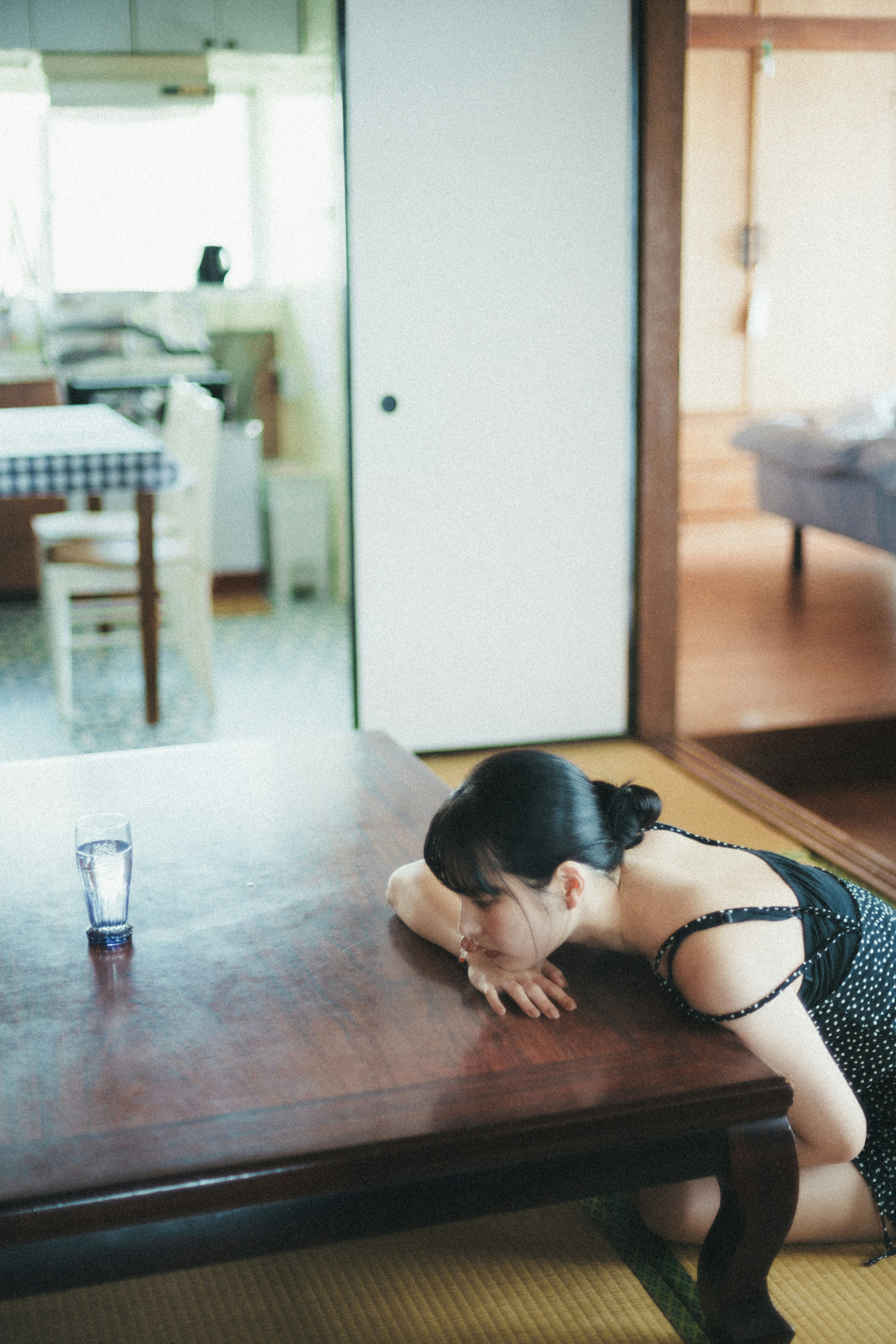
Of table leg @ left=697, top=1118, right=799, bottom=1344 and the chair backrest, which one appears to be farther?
the chair backrest

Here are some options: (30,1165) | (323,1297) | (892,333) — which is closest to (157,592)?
(323,1297)

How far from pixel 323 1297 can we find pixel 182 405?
10.1 ft

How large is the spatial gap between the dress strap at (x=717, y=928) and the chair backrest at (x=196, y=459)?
2517mm

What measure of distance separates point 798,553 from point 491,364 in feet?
8.99

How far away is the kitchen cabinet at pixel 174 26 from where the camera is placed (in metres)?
5.30

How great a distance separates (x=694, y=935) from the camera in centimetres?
126

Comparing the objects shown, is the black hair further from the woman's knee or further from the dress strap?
the woman's knee

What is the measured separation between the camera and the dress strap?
4.08 feet

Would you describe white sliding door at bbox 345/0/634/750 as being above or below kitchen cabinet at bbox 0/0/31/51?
below

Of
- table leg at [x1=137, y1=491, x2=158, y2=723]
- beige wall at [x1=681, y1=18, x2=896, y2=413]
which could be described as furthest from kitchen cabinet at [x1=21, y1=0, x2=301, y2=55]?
table leg at [x1=137, y1=491, x2=158, y2=723]

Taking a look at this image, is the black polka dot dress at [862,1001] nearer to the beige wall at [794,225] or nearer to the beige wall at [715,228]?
the beige wall at [715,228]

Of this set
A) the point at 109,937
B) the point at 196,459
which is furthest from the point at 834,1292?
the point at 196,459

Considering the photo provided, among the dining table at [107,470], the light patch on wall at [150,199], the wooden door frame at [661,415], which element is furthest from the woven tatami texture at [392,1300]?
the light patch on wall at [150,199]

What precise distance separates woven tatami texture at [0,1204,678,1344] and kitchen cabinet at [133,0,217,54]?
5.03 metres
